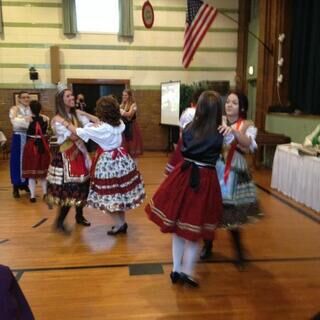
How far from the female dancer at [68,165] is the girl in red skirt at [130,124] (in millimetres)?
A: 2290

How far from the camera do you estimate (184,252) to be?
2.76 metres

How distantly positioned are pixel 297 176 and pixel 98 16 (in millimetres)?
6849

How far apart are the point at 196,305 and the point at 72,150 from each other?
1798 millimetres

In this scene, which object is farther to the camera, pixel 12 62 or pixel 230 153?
pixel 12 62

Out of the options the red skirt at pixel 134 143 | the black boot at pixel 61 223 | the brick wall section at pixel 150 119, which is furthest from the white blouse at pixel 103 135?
the brick wall section at pixel 150 119

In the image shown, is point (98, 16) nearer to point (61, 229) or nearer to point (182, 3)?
point (182, 3)

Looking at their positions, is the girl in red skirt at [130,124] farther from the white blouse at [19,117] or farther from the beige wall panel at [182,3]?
the beige wall panel at [182,3]

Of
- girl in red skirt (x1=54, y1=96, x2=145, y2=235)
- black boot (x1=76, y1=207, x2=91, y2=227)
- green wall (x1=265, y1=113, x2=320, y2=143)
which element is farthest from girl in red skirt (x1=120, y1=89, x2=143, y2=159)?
green wall (x1=265, y1=113, x2=320, y2=143)

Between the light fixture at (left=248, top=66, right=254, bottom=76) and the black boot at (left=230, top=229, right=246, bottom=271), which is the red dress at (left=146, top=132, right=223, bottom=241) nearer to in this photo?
the black boot at (left=230, top=229, right=246, bottom=271)

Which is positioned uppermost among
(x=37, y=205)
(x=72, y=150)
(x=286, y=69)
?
(x=286, y=69)

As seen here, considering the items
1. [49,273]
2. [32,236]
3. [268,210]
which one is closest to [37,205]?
[32,236]

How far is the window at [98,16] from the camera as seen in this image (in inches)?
381

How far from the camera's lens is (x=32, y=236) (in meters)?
3.72

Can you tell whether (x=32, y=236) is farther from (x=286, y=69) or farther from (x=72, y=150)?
(x=286, y=69)
